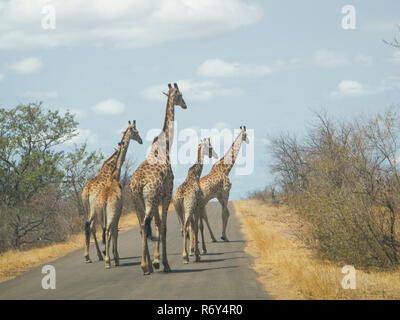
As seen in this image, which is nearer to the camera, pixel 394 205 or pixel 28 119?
pixel 394 205

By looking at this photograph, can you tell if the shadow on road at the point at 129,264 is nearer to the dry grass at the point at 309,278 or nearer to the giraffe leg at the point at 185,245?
the giraffe leg at the point at 185,245

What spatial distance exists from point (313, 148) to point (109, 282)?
18.4 m

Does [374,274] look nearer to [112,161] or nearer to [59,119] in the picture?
[112,161]

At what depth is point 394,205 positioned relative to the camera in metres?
12.4

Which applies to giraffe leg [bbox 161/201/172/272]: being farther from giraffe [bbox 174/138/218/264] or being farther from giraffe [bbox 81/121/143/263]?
giraffe [bbox 81/121/143/263]

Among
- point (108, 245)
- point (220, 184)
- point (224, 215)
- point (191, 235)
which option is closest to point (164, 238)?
point (108, 245)

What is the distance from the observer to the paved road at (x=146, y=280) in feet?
32.5

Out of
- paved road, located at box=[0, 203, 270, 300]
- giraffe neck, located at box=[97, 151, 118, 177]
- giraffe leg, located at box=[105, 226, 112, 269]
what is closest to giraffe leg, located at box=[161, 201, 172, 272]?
paved road, located at box=[0, 203, 270, 300]

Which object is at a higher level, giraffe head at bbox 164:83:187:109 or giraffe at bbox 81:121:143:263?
giraffe head at bbox 164:83:187:109

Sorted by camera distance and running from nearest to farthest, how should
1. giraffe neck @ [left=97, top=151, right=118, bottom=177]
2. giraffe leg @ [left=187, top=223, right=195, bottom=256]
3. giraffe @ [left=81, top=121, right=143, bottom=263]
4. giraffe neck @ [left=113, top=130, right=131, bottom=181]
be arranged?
giraffe @ [left=81, top=121, right=143, bottom=263] < giraffe leg @ [left=187, top=223, right=195, bottom=256] < giraffe neck @ [left=113, top=130, right=131, bottom=181] < giraffe neck @ [left=97, top=151, right=118, bottom=177]

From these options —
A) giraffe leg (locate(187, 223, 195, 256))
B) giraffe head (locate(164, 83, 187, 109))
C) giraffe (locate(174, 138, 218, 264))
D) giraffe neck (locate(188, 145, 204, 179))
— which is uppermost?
giraffe head (locate(164, 83, 187, 109))

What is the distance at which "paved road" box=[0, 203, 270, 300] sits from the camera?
9.89 metres

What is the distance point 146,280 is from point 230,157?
33.2ft
